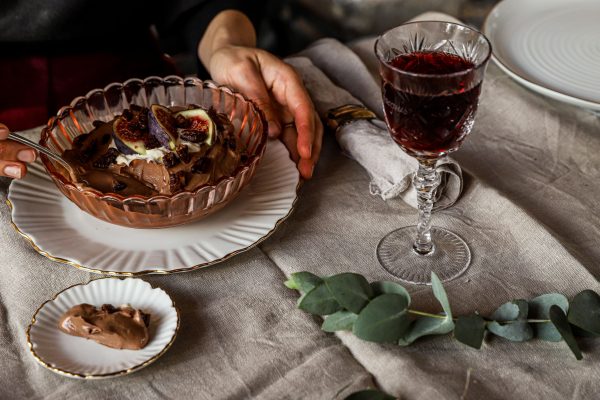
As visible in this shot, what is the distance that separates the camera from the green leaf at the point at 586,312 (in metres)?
0.97

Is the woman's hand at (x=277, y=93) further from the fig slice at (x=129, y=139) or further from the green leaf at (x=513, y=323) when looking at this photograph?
the green leaf at (x=513, y=323)

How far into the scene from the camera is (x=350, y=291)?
3.25 ft

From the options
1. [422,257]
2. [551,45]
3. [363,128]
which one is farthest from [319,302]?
[551,45]

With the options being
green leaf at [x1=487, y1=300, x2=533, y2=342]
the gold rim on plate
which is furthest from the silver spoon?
green leaf at [x1=487, y1=300, x2=533, y2=342]

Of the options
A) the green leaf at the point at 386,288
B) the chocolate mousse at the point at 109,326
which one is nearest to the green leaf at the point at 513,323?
the green leaf at the point at 386,288

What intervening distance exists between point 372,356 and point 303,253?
0.27 meters

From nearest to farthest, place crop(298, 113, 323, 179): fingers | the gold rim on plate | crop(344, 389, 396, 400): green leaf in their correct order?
crop(344, 389, 396, 400): green leaf
the gold rim on plate
crop(298, 113, 323, 179): fingers

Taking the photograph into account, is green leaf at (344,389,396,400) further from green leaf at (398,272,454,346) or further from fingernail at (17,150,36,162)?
fingernail at (17,150,36,162)

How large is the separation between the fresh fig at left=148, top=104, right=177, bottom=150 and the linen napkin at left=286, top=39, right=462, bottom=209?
0.38 m

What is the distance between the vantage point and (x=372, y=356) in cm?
99

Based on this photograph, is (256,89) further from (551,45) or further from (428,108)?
(551,45)

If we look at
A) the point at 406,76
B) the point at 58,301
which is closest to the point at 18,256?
the point at 58,301

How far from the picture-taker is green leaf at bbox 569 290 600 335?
97 cm

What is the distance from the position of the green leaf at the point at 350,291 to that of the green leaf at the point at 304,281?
26mm
